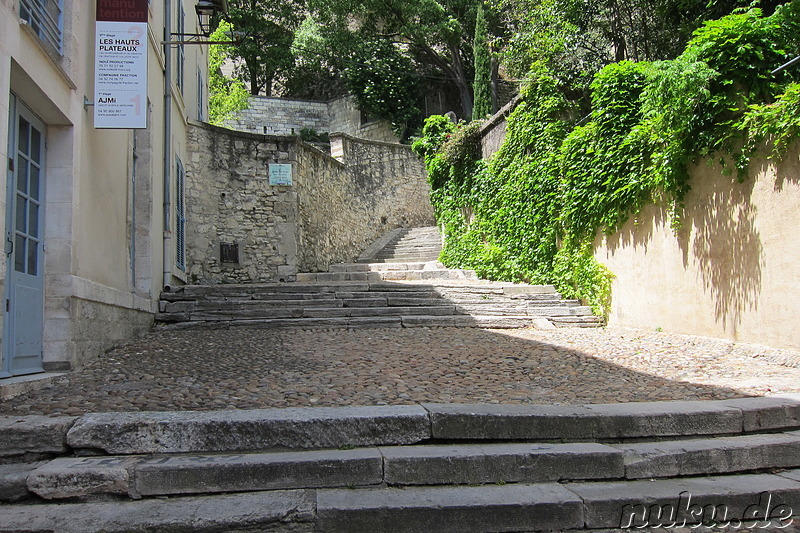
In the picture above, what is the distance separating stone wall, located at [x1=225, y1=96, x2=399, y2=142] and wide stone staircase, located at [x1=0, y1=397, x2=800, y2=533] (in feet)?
69.2

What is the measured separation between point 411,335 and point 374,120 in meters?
18.3

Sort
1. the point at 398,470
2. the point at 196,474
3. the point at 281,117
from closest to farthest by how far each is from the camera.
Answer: the point at 196,474, the point at 398,470, the point at 281,117

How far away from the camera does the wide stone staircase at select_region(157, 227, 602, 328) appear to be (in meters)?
7.87

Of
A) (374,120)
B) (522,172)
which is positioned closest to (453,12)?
(374,120)

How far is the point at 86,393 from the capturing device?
13.5 feet

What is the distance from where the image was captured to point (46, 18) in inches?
182

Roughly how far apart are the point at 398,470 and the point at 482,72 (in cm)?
2075

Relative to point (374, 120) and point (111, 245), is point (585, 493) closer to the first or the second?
point (111, 245)

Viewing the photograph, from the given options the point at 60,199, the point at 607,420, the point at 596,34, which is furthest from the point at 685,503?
the point at 596,34

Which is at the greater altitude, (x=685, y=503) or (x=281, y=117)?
(x=281, y=117)

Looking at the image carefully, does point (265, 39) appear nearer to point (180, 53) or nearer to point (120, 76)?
point (180, 53)

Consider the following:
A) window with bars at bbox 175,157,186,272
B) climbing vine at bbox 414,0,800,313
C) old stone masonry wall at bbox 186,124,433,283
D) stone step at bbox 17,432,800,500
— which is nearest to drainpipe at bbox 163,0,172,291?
window with bars at bbox 175,157,186,272

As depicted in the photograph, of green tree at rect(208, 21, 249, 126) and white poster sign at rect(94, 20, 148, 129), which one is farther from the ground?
green tree at rect(208, 21, 249, 126)

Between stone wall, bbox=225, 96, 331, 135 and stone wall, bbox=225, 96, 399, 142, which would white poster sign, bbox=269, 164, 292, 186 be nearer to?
stone wall, bbox=225, 96, 399, 142
